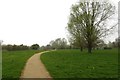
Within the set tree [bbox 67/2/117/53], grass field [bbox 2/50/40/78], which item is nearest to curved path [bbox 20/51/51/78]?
grass field [bbox 2/50/40/78]

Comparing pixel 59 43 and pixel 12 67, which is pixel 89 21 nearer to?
pixel 12 67

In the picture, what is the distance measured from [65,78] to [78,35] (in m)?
34.3

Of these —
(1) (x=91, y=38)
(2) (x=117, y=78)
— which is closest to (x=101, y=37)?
(1) (x=91, y=38)

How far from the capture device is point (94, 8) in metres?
45.8

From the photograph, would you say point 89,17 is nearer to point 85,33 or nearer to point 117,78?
point 85,33

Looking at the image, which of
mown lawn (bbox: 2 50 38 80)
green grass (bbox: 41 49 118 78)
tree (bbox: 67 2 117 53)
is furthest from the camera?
tree (bbox: 67 2 117 53)

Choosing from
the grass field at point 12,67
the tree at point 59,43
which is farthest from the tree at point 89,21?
the tree at point 59,43

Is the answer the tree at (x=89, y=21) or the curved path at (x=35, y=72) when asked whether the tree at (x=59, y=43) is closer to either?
the tree at (x=89, y=21)

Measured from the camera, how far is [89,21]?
1742 inches

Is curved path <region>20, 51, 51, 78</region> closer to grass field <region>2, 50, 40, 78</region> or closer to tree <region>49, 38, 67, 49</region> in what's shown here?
grass field <region>2, 50, 40, 78</region>

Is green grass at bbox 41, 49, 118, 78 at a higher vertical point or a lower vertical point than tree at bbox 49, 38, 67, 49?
lower

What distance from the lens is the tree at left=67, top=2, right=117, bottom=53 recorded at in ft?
145

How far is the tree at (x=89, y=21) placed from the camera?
4406cm

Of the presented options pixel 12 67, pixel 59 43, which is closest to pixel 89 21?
pixel 12 67
